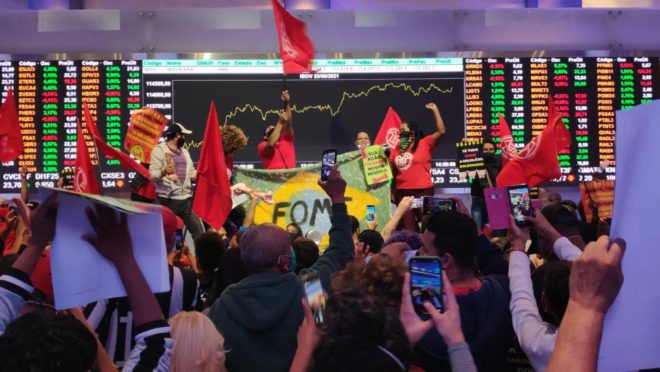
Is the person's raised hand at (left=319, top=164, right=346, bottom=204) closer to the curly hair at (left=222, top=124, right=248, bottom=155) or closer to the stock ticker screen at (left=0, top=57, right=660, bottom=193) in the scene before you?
the curly hair at (left=222, top=124, right=248, bottom=155)

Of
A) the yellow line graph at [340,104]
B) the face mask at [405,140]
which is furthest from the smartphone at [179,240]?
the yellow line graph at [340,104]

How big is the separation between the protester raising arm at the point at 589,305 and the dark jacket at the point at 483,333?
4.34 feet

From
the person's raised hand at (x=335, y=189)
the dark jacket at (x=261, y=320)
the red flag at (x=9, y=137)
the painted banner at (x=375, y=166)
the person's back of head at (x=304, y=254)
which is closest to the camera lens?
the dark jacket at (x=261, y=320)

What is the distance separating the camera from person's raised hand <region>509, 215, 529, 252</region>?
3.21m

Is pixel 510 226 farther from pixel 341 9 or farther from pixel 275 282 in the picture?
pixel 341 9

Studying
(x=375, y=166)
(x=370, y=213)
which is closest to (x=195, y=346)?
(x=370, y=213)

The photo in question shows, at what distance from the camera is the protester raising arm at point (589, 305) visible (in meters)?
1.48

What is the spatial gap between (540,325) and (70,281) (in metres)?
1.41

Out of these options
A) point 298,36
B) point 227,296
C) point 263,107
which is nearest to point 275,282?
point 227,296

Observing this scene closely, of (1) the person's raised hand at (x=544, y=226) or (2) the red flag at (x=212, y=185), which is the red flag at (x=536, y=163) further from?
(1) the person's raised hand at (x=544, y=226)

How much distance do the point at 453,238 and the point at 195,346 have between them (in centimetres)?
122

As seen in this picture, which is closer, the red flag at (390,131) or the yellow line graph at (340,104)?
the red flag at (390,131)

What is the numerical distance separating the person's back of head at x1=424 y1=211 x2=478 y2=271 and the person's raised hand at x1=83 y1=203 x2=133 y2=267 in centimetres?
151

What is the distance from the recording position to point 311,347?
2.22 meters
